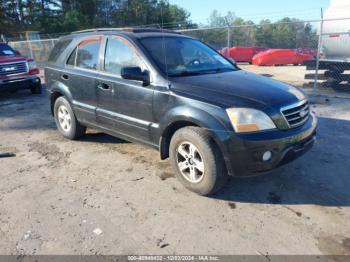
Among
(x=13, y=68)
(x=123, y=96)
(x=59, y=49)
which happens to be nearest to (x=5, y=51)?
(x=13, y=68)

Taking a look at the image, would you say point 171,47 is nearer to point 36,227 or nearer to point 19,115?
point 36,227

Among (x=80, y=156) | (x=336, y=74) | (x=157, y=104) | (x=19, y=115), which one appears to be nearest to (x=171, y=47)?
(x=157, y=104)

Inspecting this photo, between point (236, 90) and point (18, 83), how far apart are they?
28.5 ft

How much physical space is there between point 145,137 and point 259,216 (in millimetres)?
1709

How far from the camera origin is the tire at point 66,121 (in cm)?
554

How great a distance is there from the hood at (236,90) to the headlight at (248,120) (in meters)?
0.07

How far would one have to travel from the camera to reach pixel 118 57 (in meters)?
4.54

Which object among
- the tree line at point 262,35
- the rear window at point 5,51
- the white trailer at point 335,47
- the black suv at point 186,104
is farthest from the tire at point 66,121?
the tree line at point 262,35

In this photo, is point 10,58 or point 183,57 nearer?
point 183,57

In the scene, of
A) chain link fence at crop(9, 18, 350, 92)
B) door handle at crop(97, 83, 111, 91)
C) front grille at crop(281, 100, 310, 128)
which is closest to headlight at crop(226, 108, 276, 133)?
front grille at crop(281, 100, 310, 128)

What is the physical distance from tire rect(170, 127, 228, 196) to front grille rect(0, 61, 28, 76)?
26.8ft

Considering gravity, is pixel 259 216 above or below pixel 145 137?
below

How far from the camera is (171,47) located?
14.9ft

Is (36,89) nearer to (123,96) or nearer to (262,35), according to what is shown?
(123,96)
